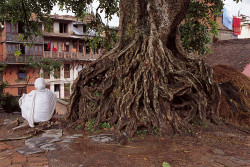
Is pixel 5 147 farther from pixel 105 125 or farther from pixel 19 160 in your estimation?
pixel 105 125

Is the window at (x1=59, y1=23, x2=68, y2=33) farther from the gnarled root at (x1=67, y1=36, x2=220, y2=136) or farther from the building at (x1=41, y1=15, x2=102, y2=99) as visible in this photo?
the gnarled root at (x1=67, y1=36, x2=220, y2=136)

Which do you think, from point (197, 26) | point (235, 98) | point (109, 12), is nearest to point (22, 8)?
point (109, 12)

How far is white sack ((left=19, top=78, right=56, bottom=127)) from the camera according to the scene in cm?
674

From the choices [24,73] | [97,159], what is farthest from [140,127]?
[24,73]

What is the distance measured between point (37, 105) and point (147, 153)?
12.2 ft

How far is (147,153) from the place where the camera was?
15.0ft

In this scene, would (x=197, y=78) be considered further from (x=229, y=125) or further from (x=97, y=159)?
(x=97, y=159)

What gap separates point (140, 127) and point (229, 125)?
2.70 m

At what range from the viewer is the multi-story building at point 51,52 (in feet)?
91.7

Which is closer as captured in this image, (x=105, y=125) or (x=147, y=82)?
(x=147, y=82)

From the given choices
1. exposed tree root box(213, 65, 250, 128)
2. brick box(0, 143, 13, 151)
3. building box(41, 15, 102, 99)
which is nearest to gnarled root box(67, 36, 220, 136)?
brick box(0, 143, 13, 151)

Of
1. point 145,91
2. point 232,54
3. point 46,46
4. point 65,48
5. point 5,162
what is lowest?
point 5,162

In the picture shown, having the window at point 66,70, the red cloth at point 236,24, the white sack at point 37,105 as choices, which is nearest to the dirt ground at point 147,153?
the white sack at point 37,105

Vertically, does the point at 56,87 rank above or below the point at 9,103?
below
